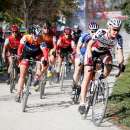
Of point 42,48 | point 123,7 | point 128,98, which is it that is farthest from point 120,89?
point 123,7

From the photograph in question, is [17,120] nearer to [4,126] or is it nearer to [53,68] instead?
[4,126]

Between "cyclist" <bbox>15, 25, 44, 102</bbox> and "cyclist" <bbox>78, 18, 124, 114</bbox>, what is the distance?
6.39ft

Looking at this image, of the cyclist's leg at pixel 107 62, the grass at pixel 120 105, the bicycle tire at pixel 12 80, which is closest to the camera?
the grass at pixel 120 105

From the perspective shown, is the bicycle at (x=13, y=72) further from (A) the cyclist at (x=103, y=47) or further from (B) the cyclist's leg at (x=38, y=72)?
(A) the cyclist at (x=103, y=47)

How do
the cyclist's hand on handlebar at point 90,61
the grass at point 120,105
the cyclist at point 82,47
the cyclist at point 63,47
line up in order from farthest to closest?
the cyclist at point 63,47, the cyclist at point 82,47, the cyclist's hand on handlebar at point 90,61, the grass at point 120,105

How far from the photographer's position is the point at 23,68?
1267 cm

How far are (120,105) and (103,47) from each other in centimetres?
187

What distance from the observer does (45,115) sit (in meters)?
11.5

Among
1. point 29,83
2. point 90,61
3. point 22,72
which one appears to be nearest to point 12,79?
point 22,72

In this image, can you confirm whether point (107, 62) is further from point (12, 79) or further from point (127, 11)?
point (127, 11)

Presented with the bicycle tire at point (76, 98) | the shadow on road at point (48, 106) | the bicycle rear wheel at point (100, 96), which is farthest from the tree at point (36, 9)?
the bicycle rear wheel at point (100, 96)

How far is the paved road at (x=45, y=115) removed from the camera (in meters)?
10.3

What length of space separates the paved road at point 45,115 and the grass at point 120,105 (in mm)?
317

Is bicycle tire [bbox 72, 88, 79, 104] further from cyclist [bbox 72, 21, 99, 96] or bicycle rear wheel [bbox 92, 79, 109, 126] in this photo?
bicycle rear wheel [bbox 92, 79, 109, 126]
